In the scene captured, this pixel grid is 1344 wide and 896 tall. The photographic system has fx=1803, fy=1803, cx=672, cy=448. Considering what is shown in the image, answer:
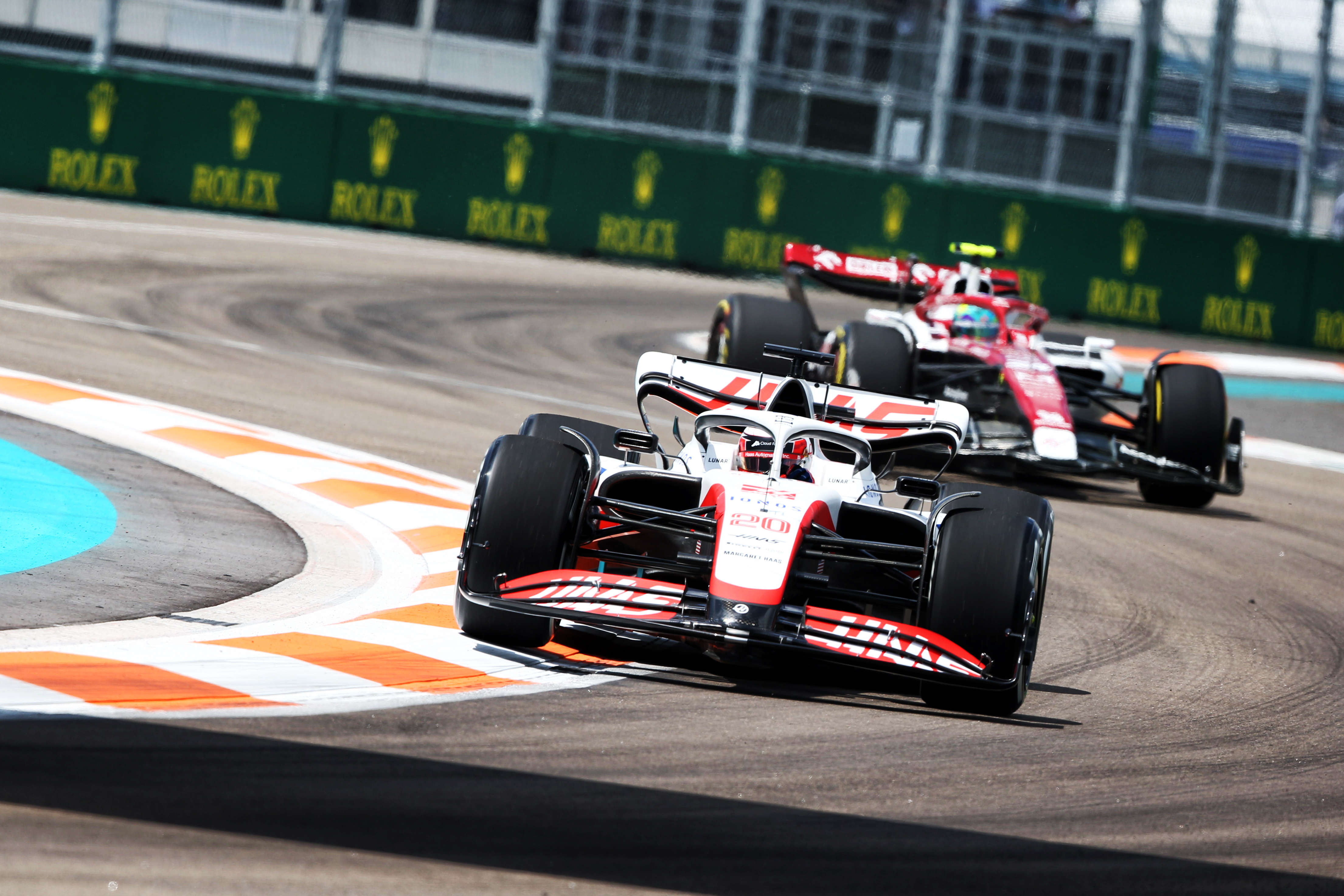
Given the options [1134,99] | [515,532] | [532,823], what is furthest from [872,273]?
[1134,99]

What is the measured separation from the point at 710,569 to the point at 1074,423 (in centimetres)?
645

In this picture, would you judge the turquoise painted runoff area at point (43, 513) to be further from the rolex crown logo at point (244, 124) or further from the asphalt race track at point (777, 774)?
the rolex crown logo at point (244, 124)

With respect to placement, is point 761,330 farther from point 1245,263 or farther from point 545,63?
point 1245,263

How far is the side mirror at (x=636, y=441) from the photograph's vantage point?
696cm

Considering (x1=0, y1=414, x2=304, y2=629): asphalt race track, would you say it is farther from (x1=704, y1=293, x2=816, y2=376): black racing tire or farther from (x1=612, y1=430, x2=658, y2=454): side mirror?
(x1=704, y1=293, x2=816, y2=376): black racing tire

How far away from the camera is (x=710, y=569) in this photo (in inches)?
243

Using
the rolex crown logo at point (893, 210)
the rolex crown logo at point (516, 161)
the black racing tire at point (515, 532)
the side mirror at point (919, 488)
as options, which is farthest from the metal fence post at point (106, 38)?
the side mirror at point (919, 488)

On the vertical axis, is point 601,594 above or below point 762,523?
below

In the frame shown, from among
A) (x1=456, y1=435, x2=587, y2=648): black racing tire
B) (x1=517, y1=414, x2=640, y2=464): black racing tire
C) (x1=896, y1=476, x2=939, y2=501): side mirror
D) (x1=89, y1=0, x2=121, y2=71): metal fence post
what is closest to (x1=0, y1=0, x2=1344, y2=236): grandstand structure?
(x1=89, y1=0, x2=121, y2=71): metal fence post

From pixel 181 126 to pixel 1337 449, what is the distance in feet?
43.2

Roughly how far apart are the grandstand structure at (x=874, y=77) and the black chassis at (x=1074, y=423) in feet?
32.7

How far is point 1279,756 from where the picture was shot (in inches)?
232

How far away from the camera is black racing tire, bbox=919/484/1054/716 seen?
19.5 feet

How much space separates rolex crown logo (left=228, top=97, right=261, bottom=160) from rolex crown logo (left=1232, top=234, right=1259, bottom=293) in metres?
12.7
